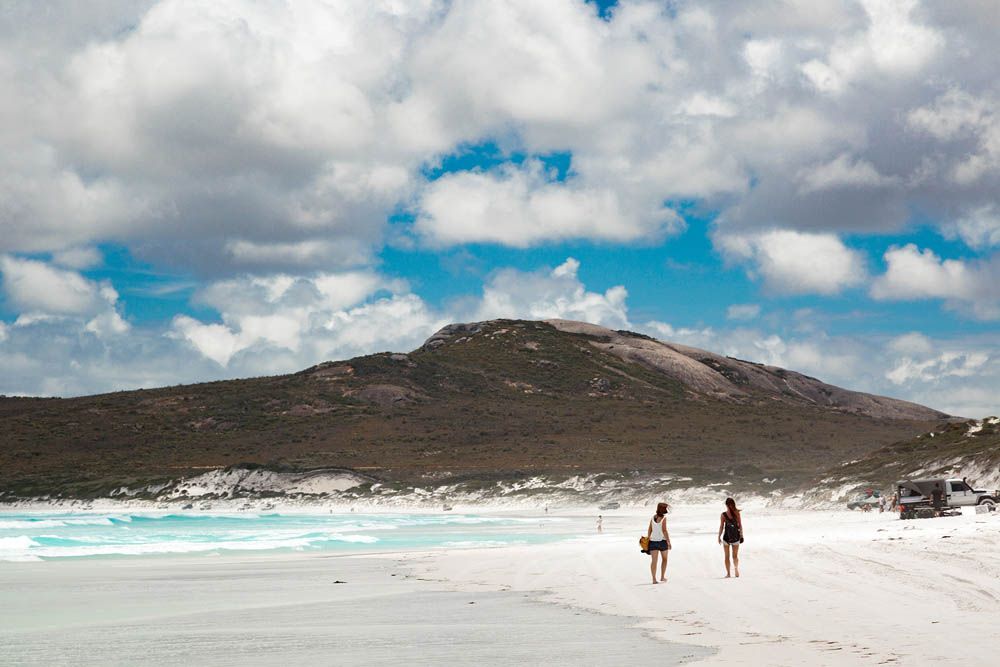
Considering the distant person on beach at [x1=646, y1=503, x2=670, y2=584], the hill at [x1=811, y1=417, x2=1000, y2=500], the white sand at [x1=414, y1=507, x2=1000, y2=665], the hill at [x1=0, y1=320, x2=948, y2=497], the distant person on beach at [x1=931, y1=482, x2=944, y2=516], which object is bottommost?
the white sand at [x1=414, y1=507, x2=1000, y2=665]

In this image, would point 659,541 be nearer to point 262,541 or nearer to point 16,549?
point 262,541

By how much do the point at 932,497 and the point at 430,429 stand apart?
93.2 meters

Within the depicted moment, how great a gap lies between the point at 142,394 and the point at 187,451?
34.1m

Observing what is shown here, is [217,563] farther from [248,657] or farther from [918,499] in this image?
[918,499]

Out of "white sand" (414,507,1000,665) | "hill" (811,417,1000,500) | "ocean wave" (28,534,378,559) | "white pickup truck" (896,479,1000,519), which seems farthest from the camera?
"hill" (811,417,1000,500)

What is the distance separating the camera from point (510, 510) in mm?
85125

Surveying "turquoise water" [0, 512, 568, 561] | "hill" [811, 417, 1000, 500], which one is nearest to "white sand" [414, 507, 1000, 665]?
"turquoise water" [0, 512, 568, 561]

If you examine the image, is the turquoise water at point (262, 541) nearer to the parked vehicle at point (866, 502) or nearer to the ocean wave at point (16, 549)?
the ocean wave at point (16, 549)

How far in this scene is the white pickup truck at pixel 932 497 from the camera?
40.7m

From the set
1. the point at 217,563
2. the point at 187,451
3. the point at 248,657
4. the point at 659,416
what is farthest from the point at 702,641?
the point at 659,416

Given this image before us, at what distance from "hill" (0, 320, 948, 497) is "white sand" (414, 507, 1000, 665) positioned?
6157cm

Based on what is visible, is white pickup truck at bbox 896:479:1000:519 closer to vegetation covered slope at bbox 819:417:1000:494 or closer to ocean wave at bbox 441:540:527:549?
vegetation covered slope at bbox 819:417:1000:494

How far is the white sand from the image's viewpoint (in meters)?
11.6

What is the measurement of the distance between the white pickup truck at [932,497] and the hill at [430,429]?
133 feet
